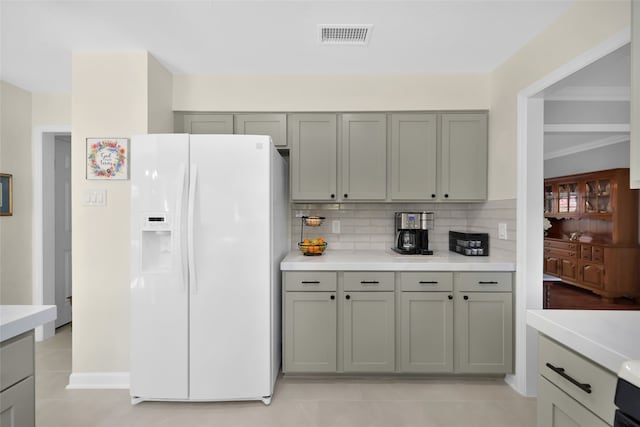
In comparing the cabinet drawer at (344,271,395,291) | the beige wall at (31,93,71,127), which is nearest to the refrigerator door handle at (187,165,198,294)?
the cabinet drawer at (344,271,395,291)

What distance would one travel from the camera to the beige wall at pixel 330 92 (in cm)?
315

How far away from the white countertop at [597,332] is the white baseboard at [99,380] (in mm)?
2831

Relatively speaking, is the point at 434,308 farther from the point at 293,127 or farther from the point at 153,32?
the point at 153,32

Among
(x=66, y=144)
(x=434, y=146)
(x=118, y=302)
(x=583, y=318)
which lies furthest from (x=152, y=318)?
(x=66, y=144)

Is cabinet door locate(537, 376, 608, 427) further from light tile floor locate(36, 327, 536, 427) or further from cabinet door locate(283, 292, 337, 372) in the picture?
cabinet door locate(283, 292, 337, 372)

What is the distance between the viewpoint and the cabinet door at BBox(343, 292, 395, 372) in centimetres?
273

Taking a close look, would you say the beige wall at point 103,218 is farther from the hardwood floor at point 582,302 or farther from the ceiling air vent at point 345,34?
the hardwood floor at point 582,302

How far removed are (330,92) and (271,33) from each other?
32.9 inches

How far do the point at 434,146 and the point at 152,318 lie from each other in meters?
2.63

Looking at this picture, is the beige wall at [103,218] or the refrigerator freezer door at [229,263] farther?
the beige wall at [103,218]

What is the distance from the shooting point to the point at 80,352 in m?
2.71

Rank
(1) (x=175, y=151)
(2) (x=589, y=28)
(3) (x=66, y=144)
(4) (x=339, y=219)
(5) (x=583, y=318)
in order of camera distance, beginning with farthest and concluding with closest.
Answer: (3) (x=66, y=144)
(4) (x=339, y=219)
(1) (x=175, y=151)
(2) (x=589, y=28)
(5) (x=583, y=318)

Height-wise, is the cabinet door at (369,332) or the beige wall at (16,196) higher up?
the beige wall at (16,196)

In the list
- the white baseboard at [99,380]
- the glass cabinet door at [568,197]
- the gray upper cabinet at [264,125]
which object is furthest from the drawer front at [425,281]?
the glass cabinet door at [568,197]
